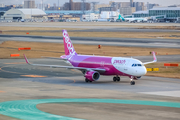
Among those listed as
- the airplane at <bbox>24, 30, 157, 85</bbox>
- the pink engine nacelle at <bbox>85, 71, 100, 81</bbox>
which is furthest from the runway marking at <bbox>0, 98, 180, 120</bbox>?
the pink engine nacelle at <bbox>85, 71, 100, 81</bbox>

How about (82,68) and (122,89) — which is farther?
(82,68)

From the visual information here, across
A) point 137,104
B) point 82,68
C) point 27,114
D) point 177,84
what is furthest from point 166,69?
point 27,114

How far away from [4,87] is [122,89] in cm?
1616

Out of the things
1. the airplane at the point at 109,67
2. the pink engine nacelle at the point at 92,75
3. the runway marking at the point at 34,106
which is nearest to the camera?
the runway marking at the point at 34,106

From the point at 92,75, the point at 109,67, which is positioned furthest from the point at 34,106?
the point at 109,67

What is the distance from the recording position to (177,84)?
49.3m

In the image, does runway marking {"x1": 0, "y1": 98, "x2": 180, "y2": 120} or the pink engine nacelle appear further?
the pink engine nacelle

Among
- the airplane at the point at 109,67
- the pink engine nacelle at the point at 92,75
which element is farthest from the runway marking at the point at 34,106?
the pink engine nacelle at the point at 92,75

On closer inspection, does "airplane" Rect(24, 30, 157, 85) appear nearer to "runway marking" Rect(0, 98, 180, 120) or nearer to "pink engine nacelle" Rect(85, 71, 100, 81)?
A: "pink engine nacelle" Rect(85, 71, 100, 81)

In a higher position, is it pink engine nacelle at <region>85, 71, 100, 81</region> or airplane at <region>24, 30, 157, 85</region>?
airplane at <region>24, 30, 157, 85</region>

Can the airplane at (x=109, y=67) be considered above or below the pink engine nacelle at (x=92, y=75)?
above

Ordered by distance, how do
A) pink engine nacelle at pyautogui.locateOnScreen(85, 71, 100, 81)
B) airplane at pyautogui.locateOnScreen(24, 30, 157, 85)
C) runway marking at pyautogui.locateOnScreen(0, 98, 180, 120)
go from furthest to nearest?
pink engine nacelle at pyautogui.locateOnScreen(85, 71, 100, 81), airplane at pyautogui.locateOnScreen(24, 30, 157, 85), runway marking at pyautogui.locateOnScreen(0, 98, 180, 120)

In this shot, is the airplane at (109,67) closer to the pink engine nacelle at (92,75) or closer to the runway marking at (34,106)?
the pink engine nacelle at (92,75)

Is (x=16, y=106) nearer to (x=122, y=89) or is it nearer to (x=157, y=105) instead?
(x=157, y=105)
